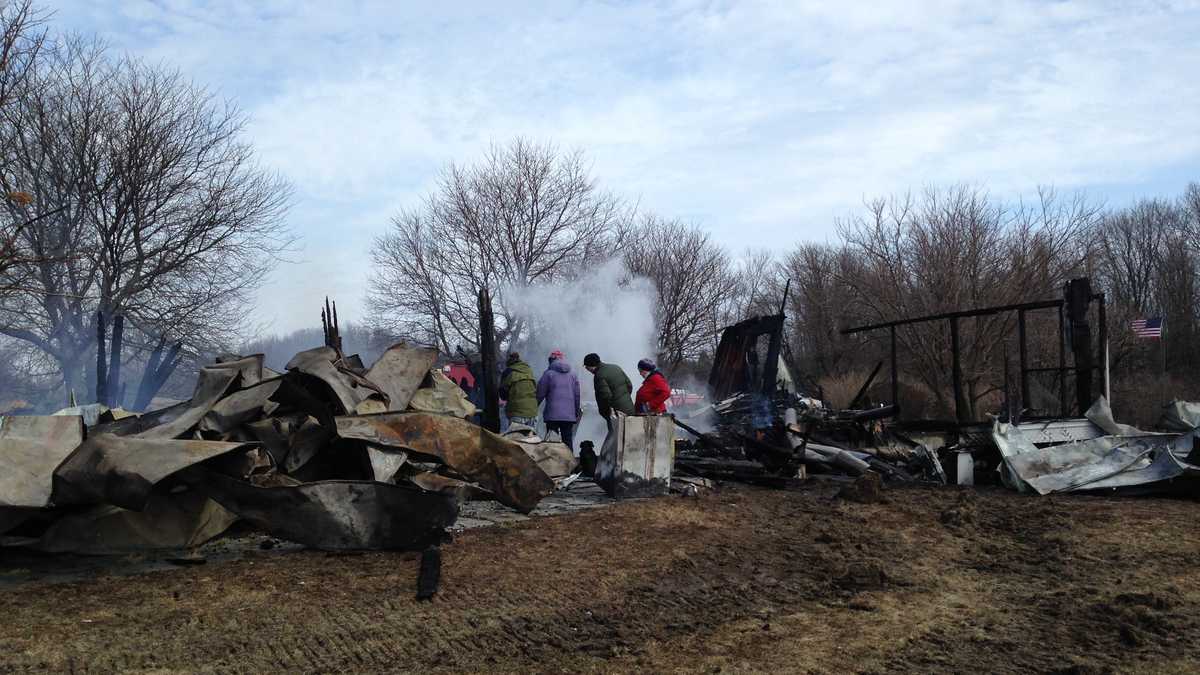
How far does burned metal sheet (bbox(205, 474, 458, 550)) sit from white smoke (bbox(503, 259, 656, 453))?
18.1 metres

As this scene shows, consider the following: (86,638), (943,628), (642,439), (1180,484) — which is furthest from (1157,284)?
(86,638)

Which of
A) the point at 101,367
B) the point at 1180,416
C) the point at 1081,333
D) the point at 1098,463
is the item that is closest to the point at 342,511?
the point at 1098,463

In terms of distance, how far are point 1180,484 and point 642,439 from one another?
5.39 meters

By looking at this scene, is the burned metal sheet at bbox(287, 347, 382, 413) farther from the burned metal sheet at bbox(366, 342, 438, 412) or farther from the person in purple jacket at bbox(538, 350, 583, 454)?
the person in purple jacket at bbox(538, 350, 583, 454)

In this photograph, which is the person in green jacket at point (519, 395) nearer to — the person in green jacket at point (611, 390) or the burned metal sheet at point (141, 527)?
the person in green jacket at point (611, 390)

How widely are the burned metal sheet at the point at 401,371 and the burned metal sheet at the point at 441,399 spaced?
19cm

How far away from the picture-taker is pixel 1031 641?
454 cm

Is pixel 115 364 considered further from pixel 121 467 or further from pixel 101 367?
pixel 121 467

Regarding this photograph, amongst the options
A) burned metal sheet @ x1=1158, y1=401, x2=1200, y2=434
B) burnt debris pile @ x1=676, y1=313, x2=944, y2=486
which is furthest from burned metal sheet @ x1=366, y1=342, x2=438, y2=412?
burned metal sheet @ x1=1158, y1=401, x2=1200, y2=434

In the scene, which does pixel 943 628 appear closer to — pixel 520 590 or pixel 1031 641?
pixel 1031 641

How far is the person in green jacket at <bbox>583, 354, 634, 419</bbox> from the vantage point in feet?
38.0

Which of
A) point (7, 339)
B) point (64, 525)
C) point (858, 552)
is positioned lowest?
point (858, 552)

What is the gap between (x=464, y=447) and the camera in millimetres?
7664

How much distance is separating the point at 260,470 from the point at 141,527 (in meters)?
0.88
